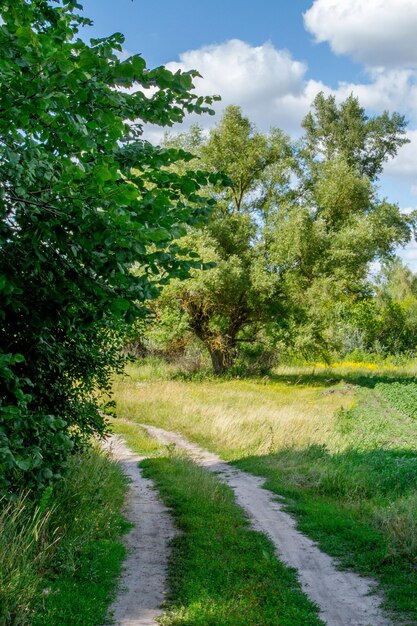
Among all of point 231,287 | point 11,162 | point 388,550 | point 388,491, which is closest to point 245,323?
point 231,287

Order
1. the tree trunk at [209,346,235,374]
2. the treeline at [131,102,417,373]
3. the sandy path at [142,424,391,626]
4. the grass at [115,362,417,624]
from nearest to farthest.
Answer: the sandy path at [142,424,391,626] < the grass at [115,362,417,624] < the treeline at [131,102,417,373] < the tree trunk at [209,346,235,374]

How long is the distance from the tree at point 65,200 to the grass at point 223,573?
2.08 m

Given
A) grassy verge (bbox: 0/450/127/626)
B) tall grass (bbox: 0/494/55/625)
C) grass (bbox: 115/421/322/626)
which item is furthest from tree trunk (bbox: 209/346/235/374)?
tall grass (bbox: 0/494/55/625)

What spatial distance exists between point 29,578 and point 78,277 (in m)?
2.93

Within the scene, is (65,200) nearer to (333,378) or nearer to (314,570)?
(314,570)

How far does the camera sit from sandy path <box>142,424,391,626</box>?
6.71m

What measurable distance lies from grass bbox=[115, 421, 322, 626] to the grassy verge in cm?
80

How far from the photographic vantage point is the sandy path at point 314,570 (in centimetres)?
671

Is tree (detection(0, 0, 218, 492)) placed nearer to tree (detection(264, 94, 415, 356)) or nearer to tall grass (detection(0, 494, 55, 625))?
tall grass (detection(0, 494, 55, 625))

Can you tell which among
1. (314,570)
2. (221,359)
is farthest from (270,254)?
(314,570)

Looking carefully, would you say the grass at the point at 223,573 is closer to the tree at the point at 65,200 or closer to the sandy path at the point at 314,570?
the sandy path at the point at 314,570

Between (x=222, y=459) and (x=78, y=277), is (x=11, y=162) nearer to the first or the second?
(x=78, y=277)

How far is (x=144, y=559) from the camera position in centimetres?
820

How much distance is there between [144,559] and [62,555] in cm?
146
